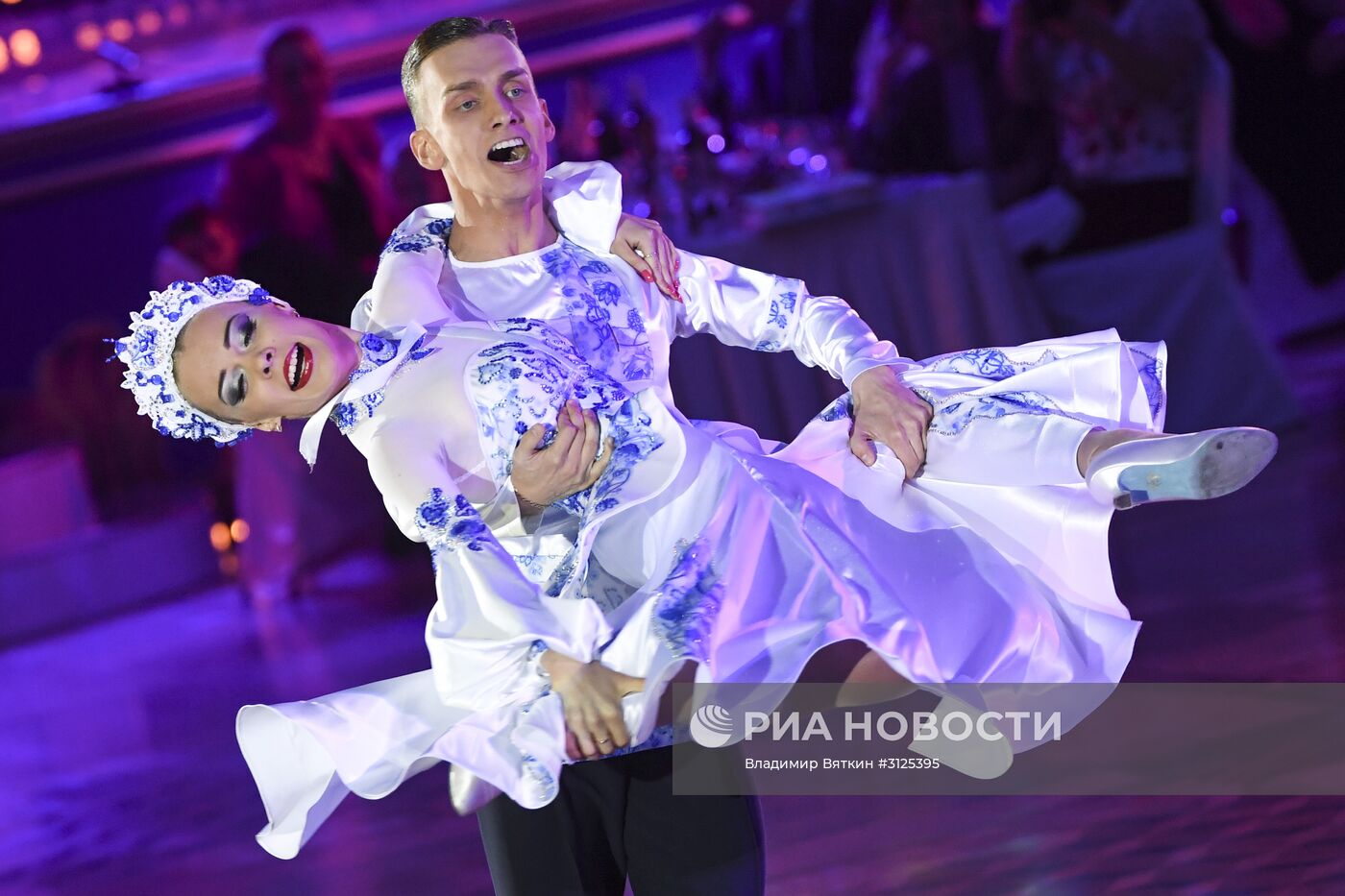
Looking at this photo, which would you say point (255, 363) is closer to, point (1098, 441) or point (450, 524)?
point (450, 524)

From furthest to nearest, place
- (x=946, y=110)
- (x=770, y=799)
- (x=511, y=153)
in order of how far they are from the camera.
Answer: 1. (x=946, y=110)
2. (x=770, y=799)
3. (x=511, y=153)

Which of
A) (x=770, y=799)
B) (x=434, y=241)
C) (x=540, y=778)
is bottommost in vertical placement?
(x=770, y=799)

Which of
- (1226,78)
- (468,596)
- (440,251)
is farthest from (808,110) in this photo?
(468,596)

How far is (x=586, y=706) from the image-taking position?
59.2 inches

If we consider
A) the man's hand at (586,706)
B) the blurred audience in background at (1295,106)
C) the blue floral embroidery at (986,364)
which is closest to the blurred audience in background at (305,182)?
the blurred audience in background at (1295,106)

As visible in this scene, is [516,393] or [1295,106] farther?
[1295,106]

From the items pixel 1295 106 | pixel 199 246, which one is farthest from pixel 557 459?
pixel 1295 106

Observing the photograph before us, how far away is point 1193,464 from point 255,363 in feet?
3.35

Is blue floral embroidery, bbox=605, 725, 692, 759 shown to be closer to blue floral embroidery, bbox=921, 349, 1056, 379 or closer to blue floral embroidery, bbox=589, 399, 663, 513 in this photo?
blue floral embroidery, bbox=589, 399, 663, 513

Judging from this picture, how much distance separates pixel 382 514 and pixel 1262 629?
3.61m

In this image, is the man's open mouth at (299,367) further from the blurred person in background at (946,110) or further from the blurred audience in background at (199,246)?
the blurred audience in background at (199,246)

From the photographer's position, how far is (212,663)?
16.6 ft

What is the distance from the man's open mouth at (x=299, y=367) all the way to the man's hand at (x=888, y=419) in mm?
653

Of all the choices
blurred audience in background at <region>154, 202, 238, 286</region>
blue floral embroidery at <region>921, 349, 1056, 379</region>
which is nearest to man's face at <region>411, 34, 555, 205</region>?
blue floral embroidery at <region>921, 349, 1056, 379</region>
